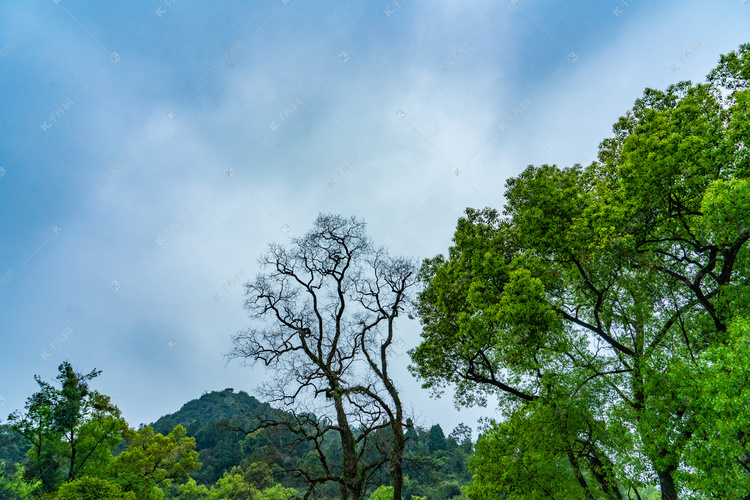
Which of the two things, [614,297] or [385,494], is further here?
[385,494]

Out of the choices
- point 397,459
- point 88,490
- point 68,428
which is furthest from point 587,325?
point 68,428

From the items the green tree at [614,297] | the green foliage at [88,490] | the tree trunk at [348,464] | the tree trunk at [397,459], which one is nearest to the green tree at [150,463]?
the green foliage at [88,490]

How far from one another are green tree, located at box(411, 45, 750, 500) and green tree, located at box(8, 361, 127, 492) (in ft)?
71.3

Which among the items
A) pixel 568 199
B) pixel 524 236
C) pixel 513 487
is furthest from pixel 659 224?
pixel 513 487

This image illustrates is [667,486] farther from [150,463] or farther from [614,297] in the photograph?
[150,463]

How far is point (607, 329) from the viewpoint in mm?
11766

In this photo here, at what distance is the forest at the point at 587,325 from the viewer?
26.4 feet

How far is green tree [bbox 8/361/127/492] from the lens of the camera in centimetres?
2117

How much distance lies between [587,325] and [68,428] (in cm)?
2826

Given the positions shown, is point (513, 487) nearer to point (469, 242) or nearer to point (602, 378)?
point (602, 378)

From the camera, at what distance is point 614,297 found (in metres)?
11.3

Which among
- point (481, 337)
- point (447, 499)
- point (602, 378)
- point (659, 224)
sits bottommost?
point (447, 499)

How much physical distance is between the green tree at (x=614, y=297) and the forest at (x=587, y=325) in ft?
0.18

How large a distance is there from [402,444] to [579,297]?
25.2ft
